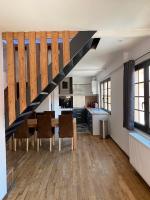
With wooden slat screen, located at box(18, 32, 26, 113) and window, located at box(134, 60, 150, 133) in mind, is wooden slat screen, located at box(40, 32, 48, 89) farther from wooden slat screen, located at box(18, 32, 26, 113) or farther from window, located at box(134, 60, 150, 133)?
window, located at box(134, 60, 150, 133)

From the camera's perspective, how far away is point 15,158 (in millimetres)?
5645

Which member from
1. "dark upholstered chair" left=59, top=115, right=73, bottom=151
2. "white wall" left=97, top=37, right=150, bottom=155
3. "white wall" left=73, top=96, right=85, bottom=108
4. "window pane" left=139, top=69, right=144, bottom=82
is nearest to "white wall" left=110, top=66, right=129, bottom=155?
"white wall" left=97, top=37, right=150, bottom=155

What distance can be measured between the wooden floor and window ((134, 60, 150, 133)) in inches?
38.5

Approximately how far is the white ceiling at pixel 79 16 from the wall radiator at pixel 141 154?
1.78 metres

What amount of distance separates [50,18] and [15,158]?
394 centimetres

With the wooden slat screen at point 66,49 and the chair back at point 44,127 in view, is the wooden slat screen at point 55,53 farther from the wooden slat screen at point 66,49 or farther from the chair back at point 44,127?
the chair back at point 44,127

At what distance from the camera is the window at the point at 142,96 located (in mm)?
4387

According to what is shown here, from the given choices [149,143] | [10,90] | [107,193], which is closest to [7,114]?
[10,90]

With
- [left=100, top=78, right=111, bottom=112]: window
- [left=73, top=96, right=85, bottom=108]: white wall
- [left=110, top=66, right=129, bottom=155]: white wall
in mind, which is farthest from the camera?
[left=73, top=96, right=85, bottom=108]: white wall

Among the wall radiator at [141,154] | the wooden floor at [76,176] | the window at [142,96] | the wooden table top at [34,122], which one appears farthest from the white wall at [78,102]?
the wall radiator at [141,154]

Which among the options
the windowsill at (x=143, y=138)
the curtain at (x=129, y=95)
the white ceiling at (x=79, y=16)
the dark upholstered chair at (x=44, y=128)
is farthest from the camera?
the dark upholstered chair at (x=44, y=128)

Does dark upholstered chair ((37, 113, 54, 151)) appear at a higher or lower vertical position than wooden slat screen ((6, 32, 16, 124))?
lower

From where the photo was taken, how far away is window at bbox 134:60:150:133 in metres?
4.39

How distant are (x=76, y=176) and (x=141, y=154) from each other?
132 cm
